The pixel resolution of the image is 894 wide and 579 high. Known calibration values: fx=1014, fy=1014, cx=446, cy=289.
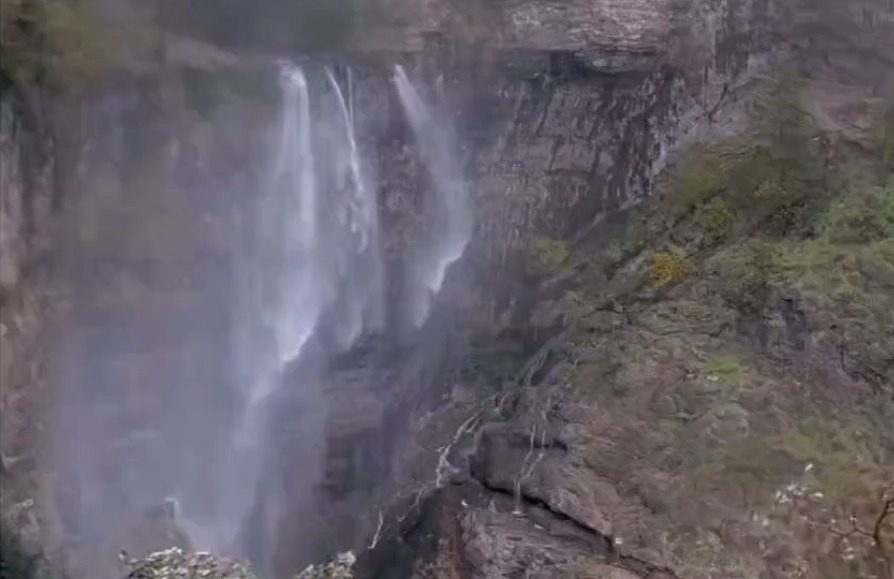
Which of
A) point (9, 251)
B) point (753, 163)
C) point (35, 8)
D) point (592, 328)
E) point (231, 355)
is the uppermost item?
point (35, 8)

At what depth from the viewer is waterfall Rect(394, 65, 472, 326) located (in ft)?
54.9

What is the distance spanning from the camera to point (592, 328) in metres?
14.6

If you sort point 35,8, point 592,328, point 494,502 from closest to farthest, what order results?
1. point 35,8
2. point 494,502
3. point 592,328

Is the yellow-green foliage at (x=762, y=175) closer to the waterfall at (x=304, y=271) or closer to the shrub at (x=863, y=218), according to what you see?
the shrub at (x=863, y=218)

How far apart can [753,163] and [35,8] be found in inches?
399

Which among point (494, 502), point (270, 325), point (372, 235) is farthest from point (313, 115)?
point (494, 502)

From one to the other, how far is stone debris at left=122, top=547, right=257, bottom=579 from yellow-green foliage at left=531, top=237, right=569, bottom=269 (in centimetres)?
789

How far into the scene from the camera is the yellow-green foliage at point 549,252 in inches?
651

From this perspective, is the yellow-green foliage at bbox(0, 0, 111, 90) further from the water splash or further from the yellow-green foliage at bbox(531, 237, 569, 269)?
the yellow-green foliage at bbox(531, 237, 569, 269)

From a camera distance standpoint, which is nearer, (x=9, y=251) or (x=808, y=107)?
(x=9, y=251)

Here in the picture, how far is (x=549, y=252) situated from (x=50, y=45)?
26.7 feet

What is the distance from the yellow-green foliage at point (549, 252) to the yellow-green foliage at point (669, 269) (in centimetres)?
202

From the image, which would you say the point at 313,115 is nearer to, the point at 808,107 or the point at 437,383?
the point at 437,383

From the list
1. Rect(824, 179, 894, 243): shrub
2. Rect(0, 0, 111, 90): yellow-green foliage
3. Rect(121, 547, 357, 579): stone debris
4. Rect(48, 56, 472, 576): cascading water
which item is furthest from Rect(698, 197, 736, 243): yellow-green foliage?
Rect(0, 0, 111, 90): yellow-green foliage
